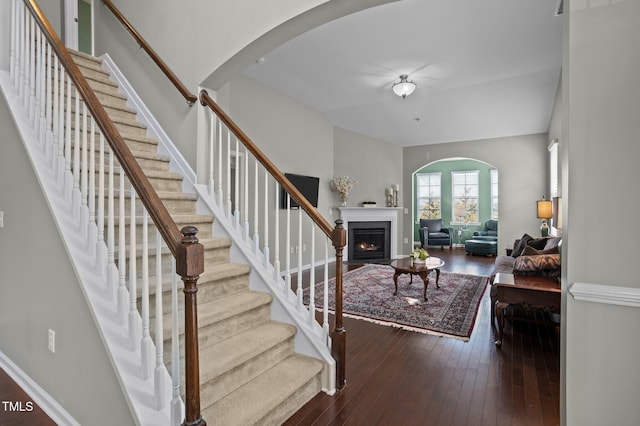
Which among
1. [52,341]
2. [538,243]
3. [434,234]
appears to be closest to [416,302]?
[538,243]

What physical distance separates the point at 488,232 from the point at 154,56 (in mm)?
9328

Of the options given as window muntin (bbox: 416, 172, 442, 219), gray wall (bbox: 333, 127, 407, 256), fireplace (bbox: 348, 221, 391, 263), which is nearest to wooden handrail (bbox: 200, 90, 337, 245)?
gray wall (bbox: 333, 127, 407, 256)

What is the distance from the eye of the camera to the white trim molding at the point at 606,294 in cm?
136

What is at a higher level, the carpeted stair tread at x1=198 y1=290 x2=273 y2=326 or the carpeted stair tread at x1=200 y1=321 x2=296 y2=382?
the carpeted stair tread at x1=198 y1=290 x2=273 y2=326

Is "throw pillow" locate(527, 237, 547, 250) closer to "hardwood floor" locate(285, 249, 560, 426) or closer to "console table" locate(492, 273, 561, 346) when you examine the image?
"hardwood floor" locate(285, 249, 560, 426)

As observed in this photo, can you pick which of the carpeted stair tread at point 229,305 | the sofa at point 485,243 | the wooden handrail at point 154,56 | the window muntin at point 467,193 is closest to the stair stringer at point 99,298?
the carpeted stair tread at point 229,305

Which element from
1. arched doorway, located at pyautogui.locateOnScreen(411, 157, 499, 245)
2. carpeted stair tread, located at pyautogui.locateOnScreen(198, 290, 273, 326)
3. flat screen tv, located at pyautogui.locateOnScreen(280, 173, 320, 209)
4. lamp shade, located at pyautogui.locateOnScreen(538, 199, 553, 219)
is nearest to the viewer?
carpeted stair tread, located at pyautogui.locateOnScreen(198, 290, 273, 326)

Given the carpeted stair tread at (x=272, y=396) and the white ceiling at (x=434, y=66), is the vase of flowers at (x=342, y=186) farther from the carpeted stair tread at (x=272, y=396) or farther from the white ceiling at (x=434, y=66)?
the carpeted stair tread at (x=272, y=396)

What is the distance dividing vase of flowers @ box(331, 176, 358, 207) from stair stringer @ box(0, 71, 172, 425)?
5057mm

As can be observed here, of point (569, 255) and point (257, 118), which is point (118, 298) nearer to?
point (569, 255)

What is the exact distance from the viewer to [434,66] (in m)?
4.39

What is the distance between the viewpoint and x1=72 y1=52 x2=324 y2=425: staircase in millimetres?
1727

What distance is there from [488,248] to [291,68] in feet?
21.7

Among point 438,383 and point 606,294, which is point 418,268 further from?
point 606,294
